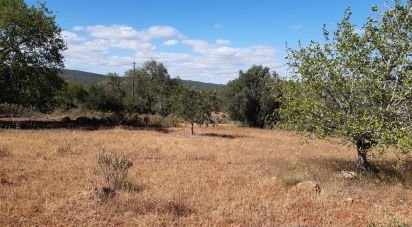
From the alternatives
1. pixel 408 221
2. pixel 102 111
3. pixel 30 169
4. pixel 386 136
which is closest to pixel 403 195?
pixel 386 136

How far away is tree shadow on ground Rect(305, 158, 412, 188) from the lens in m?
13.8

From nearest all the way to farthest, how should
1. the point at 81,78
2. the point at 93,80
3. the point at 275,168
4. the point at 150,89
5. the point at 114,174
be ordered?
1. the point at 114,174
2. the point at 275,168
3. the point at 150,89
4. the point at 93,80
5. the point at 81,78

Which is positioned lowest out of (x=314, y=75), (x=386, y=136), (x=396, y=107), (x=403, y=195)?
(x=403, y=195)

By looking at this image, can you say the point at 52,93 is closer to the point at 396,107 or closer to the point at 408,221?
the point at 396,107

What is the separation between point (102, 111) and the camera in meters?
43.0

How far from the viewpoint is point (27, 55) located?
2884cm

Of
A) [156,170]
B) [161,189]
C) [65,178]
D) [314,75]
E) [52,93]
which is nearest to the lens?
[161,189]

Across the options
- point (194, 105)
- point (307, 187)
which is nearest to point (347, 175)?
point (307, 187)

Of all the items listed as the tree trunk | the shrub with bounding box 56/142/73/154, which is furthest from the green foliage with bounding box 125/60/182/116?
the tree trunk

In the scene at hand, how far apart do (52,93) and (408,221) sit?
27.9m

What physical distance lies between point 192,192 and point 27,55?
23092 millimetres

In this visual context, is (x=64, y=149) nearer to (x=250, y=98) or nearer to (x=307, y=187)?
(x=307, y=187)

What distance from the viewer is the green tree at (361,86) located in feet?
43.3

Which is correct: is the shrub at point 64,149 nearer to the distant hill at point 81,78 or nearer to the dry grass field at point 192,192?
the dry grass field at point 192,192
